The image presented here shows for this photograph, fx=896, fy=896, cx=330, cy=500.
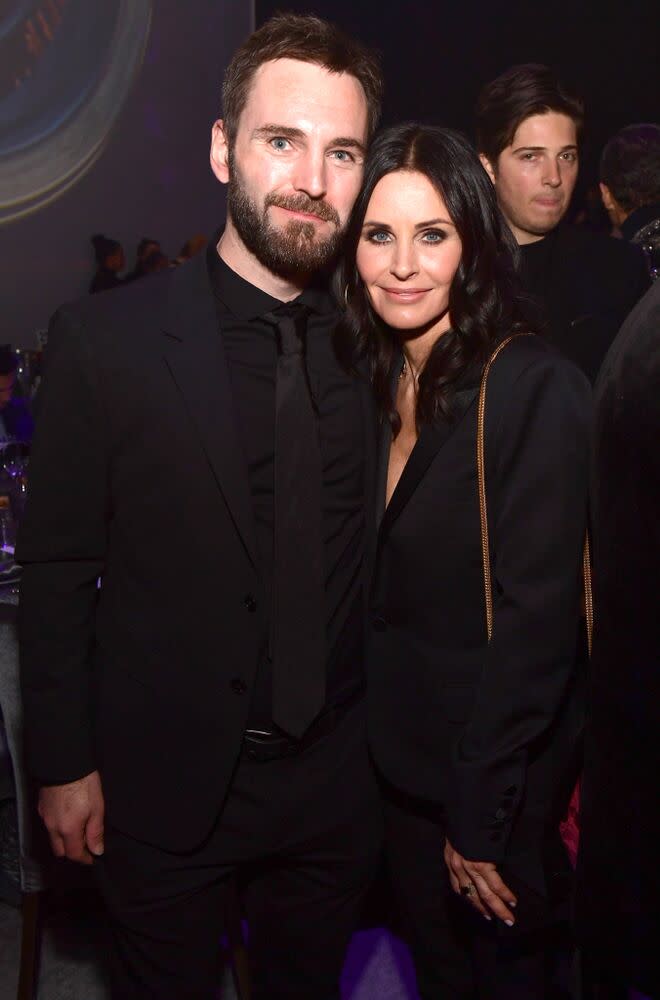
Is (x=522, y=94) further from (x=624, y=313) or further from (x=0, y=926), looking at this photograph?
(x=0, y=926)

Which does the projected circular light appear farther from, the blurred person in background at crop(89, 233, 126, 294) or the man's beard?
the man's beard

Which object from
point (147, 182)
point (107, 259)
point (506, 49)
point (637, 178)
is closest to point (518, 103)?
point (637, 178)

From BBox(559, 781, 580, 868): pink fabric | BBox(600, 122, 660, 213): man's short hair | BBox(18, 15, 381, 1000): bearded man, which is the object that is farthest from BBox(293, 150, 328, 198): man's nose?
BBox(600, 122, 660, 213): man's short hair

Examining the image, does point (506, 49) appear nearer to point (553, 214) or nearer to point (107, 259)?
point (107, 259)

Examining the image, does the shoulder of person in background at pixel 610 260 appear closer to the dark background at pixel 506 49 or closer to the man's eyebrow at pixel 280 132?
the man's eyebrow at pixel 280 132

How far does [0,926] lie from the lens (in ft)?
8.35

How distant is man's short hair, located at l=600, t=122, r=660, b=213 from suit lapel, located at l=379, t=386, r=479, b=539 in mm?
1936

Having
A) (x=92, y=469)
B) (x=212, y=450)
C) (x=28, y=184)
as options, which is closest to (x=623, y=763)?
(x=212, y=450)

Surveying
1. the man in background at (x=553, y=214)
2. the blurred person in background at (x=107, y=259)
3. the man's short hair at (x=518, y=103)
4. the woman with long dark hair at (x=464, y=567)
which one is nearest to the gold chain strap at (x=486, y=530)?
the woman with long dark hair at (x=464, y=567)

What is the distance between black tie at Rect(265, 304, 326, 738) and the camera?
1477 millimetres

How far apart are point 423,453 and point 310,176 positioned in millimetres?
496

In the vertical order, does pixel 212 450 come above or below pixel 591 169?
below

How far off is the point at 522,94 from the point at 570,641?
182 cm

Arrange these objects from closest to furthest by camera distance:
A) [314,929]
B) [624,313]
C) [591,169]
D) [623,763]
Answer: [623,763], [314,929], [624,313], [591,169]
